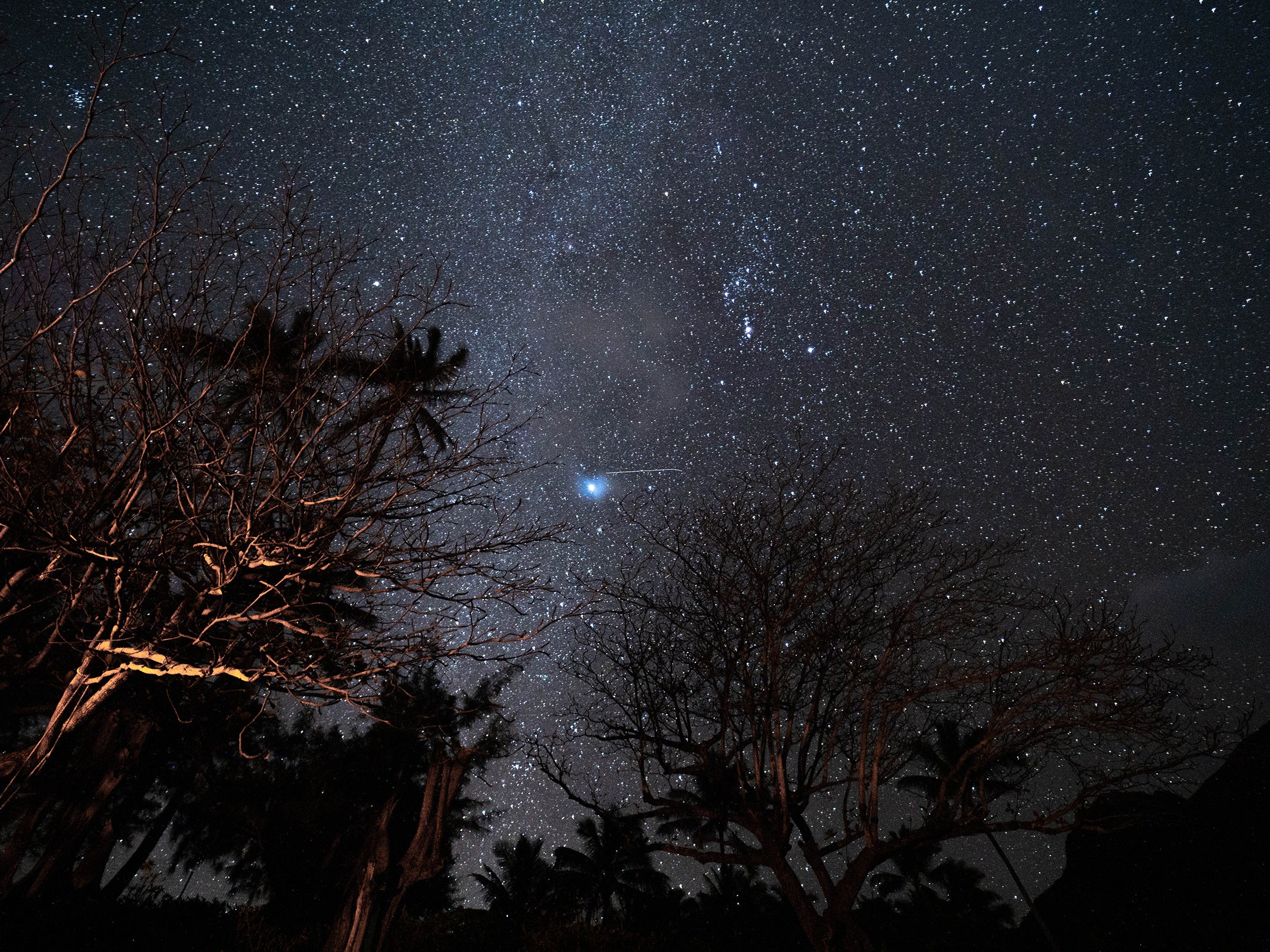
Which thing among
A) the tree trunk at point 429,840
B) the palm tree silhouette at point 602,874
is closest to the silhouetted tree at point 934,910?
the palm tree silhouette at point 602,874

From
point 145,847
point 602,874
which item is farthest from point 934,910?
point 145,847

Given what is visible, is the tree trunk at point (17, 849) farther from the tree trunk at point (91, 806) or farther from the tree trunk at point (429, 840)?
the tree trunk at point (429, 840)

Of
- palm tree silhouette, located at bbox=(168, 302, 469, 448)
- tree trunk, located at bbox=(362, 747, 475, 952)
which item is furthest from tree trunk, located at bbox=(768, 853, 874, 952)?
palm tree silhouette, located at bbox=(168, 302, 469, 448)

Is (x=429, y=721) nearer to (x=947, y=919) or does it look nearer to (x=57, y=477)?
(x=57, y=477)

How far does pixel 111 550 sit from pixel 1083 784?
10.4m

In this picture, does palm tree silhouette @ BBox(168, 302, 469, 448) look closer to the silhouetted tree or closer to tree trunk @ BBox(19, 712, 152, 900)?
tree trunk @ BBox(19, 712, 152, 900)

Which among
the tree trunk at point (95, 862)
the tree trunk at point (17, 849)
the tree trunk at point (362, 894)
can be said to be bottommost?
the tree trunk at point (362, 894)

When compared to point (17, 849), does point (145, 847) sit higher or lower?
higher

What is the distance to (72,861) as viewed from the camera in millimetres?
9242

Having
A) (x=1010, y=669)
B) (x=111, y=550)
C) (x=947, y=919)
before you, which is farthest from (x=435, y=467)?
(x=947, y=919)

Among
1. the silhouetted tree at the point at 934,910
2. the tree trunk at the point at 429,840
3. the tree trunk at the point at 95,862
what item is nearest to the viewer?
the tree trunk at the point at 429,840

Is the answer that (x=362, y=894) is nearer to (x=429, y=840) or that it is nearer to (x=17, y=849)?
(x=429, y=840)

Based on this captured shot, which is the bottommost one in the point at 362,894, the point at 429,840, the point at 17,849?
the point at 362,894

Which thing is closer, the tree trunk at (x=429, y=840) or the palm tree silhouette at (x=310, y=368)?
the palm tree silhouette at (x=310, y=368)
